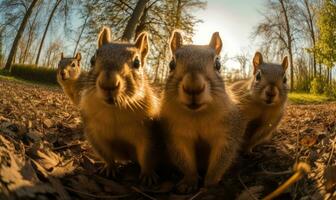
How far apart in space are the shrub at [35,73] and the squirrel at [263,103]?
75.7 ft

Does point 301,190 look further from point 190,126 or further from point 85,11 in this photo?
point 85,11

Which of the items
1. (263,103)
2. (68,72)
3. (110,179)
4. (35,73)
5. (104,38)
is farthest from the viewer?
(35,73)

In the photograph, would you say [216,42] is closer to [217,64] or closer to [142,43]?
[217,64]

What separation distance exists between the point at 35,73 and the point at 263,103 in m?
24.8

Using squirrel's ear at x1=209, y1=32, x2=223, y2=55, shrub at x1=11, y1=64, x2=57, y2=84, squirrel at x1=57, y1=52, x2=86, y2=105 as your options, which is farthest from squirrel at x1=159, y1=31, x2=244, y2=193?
shrub at x1=11, y1=64, x2=57, y2=84

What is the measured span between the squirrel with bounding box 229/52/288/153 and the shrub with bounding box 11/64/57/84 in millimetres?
23078

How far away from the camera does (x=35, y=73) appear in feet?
89.6

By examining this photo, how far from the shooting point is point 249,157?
4.18 m

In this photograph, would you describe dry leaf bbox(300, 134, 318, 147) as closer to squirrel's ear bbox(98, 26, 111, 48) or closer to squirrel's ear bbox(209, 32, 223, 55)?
squirrel's ear bbox(209, 32, 223, 55)

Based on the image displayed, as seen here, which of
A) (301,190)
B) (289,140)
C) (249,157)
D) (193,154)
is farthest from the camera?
(289,140)

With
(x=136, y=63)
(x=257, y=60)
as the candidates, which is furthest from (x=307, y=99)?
(x=136, y=63)

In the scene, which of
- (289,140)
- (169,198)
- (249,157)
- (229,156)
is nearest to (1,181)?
(169,198)

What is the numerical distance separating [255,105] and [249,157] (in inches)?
22.2

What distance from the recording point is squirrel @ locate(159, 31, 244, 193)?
2998 millimetres
